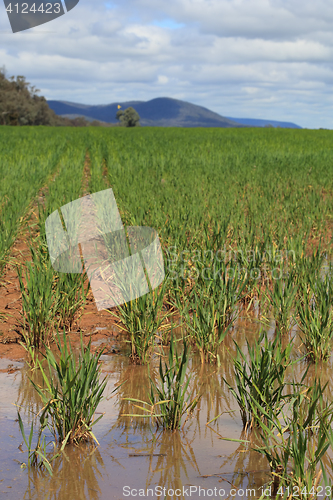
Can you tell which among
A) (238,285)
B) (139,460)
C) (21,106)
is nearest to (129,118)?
(21,106)

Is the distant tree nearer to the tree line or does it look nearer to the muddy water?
the tree line

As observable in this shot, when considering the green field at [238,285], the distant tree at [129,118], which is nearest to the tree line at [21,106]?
the distant tree at [129,118]

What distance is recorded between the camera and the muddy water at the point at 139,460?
1797 millimetres

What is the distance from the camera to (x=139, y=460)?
77.5 inches

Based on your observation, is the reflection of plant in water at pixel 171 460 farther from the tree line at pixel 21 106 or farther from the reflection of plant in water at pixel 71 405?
the tree line at pixel 21 106

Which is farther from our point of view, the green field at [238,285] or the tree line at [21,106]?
the tree line at [21,106]

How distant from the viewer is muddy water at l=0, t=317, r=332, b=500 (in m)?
1.80

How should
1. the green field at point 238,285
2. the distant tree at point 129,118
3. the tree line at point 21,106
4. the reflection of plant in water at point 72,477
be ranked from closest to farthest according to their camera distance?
1. the reflection of plant in water at point 72,477
2. the green field at point 238,285
3. the tree line at point 21,106
4. the distant tree at point 129,118

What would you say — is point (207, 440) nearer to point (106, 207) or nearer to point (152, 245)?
point (152, 245)

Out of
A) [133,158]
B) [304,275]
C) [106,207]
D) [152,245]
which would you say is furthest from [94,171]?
[304,275]

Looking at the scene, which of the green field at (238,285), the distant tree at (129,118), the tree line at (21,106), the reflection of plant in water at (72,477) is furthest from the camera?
the distant tree at (129,118)

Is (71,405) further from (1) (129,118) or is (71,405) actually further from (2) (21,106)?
(1) (129,118)

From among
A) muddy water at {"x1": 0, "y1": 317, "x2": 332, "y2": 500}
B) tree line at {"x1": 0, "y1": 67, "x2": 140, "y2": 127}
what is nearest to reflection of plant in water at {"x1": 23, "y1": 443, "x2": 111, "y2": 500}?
muddy water at {"x1": 0, "y1": 317, "x2": 332, "y2": 500}

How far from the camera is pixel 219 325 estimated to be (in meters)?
3.17
